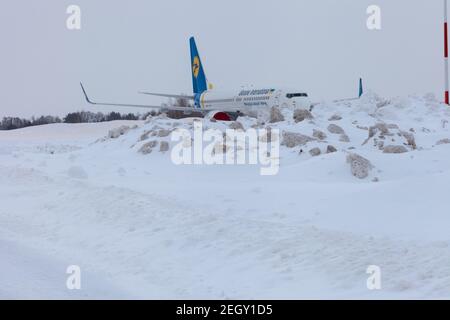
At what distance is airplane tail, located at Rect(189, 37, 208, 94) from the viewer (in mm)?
58903

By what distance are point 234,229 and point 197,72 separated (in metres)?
49.8

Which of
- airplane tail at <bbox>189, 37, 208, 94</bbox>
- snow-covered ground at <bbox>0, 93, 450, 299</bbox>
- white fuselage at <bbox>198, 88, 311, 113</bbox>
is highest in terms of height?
airplane tail at <bbox>189, 37, 208, 94</bbox>

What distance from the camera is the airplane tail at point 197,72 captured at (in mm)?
58903

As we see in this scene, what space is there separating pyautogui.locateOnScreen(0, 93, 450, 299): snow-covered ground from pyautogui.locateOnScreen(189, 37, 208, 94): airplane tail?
129ft

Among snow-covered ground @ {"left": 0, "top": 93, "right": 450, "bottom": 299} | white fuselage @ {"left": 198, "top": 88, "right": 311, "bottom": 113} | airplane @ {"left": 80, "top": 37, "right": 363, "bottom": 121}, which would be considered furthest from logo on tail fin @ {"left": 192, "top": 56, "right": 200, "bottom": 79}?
snow-covered ground @ {"left": 0, "top": 93, "right": 450, "bottom": 299}

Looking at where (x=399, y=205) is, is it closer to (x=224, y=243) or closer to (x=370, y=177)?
(x=224, y=243)

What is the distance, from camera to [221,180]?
17.2 metres

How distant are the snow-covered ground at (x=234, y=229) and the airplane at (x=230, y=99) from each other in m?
18.4

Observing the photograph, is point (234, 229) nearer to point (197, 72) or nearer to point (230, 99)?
point (230, 99)

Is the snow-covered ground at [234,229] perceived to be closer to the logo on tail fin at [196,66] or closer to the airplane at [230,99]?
the airplane at [230,99]

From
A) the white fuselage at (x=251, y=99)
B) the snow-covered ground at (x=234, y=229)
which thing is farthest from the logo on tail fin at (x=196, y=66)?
the snow-covered ground at (x=234, y=229)

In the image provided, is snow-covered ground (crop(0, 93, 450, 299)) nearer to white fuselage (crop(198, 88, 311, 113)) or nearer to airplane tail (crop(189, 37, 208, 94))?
white fuselage (crop(198, 88, 311, 113))

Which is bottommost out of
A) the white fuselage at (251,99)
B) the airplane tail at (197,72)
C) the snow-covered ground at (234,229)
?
the snow-covered ground at (234,229)
